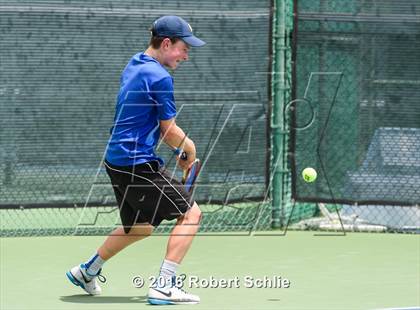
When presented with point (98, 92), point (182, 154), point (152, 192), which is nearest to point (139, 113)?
point (182, 154)

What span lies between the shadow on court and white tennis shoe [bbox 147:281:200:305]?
20 cm

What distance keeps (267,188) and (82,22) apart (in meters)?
2.28

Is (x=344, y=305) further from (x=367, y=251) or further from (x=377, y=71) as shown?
(x=377, y=71)

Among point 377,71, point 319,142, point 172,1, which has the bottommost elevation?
point 319,142

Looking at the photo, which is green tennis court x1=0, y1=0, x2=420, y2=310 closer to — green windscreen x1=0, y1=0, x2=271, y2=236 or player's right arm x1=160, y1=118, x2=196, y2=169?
green windscreen x1=0, y1=0, x2=271, y2=236

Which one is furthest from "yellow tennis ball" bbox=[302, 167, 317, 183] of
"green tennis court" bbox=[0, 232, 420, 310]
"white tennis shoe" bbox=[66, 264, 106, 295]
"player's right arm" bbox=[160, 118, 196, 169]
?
"player's right arm" bbox=[160, 118, 196, 169]

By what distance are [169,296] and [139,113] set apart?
1.07 meters

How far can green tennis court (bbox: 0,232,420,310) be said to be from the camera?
632cm

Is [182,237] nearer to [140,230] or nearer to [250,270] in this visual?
[140,230]

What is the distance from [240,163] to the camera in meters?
9.75

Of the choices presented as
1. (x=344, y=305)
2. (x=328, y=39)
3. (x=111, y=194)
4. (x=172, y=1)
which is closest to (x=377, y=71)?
(x=328, y=39)

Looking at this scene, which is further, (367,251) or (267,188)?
(267,188)

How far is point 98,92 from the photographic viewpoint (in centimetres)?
942

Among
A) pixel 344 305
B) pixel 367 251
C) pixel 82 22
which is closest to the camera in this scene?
pixel 344 305
